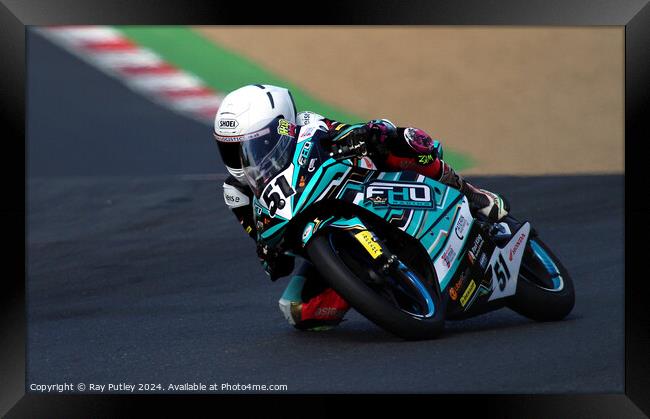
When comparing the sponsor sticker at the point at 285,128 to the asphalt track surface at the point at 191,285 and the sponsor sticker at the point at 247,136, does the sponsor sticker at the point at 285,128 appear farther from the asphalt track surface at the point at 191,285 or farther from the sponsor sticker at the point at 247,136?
the asphalt track surface at the point at 191,285

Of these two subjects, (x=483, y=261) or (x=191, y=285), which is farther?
(x=191, y=285)

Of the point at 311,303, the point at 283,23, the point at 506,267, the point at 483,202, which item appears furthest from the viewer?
the point at 483,202

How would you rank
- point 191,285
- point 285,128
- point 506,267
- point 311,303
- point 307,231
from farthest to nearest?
point 191,285
point 311,303
point 506,267
point 285,128
point 307,231

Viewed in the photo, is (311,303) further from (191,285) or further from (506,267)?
(191,285)

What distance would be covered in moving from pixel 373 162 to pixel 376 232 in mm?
374

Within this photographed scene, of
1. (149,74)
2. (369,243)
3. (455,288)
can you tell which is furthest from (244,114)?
(149,74)

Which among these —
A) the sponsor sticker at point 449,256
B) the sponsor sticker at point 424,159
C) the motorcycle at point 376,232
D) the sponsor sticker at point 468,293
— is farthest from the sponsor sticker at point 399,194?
the sponsor sticker at point 468,293

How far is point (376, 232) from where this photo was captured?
7.04 metres

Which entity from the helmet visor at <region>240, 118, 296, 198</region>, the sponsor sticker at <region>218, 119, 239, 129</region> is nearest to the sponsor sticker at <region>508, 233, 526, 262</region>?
the helmet visor at <region>240, 118, 296, 198</region>

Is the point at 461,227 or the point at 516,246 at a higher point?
the point at 461,227

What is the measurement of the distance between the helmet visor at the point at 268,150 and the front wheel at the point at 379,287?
17.6 inches

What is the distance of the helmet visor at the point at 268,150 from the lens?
6.95 metres

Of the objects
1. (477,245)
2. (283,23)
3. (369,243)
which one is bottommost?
(477,245)
